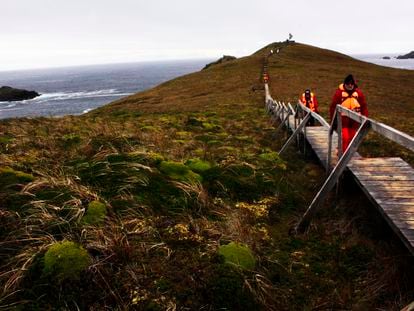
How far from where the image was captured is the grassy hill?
461cm

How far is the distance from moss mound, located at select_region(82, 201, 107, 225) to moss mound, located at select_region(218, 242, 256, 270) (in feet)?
6.02

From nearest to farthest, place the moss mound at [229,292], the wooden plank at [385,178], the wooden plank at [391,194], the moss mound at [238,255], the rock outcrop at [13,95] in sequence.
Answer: the moss mound at [229,292] < the moss mound at [238,255] < the wooden plank at [391,194] < the wooden plank at [385,178] < the rock outcrop at [13,95]

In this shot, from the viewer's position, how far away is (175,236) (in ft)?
19.3

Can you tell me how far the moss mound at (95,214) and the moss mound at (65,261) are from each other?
77 cm

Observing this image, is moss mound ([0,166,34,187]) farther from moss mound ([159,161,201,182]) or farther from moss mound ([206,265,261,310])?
moss mound ([206,265,261,310])

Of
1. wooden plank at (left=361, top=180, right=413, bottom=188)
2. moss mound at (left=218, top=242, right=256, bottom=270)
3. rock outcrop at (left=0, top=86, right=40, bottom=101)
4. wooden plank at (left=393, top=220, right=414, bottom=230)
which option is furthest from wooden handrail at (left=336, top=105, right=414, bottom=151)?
rock outcrop at (left=0, top=86, right=40, bottom=101)

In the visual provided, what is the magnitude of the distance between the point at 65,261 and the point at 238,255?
2.20 meters

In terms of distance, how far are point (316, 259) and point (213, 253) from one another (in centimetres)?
160

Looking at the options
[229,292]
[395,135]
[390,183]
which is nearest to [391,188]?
[390,183]

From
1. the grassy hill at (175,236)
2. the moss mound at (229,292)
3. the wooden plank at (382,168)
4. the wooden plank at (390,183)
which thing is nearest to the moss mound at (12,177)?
the grassy hill at (175,236)

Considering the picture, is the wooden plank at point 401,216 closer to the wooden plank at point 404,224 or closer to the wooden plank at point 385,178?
the wooden plank at point 404,224

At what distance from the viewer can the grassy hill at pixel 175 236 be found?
4605mm

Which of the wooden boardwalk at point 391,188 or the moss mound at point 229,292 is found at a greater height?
the wooden boardwalk at point 391,188

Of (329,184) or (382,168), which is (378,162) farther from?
(329,184)
